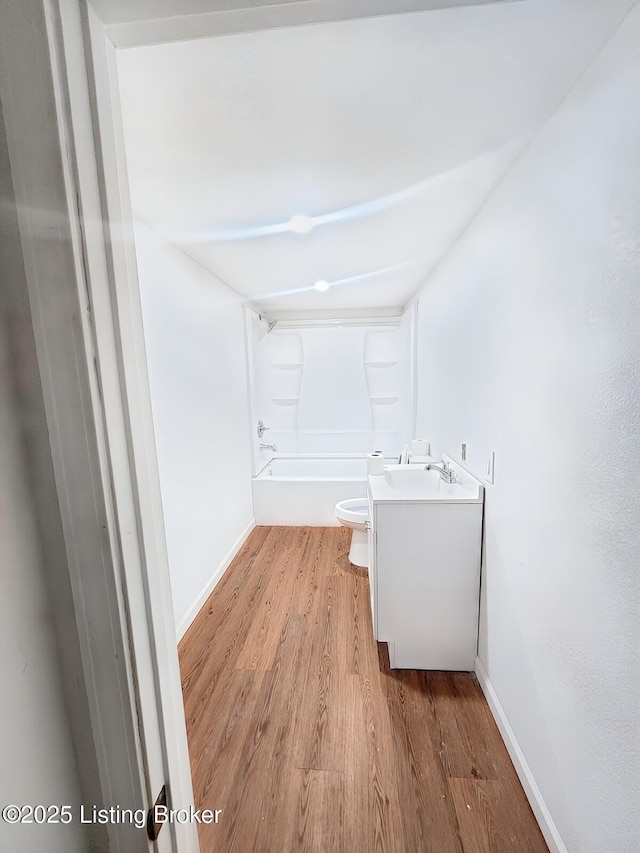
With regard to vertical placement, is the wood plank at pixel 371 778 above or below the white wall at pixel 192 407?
below

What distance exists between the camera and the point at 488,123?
1.12 m

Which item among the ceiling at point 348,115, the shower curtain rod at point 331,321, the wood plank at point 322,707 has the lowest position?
the wood plank at point 322,707

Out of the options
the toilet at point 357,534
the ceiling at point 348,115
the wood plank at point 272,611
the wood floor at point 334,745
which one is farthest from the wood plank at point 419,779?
the ceiling at point 348,115

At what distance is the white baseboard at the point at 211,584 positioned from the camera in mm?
2090

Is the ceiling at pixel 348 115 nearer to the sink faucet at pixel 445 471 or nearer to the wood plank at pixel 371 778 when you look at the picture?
the sink faucet at pixel 445 471

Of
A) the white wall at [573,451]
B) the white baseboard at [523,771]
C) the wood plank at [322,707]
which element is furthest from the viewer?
the wood plank at [322,707]

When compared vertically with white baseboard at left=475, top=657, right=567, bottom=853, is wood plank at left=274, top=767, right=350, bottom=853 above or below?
below

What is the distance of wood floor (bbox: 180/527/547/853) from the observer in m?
1.18

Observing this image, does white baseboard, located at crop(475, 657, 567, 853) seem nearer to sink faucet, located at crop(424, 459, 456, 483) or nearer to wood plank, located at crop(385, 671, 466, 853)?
wood plank, located at crop(385, 671, 466, 853)

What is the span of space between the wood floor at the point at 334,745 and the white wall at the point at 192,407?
0.50 metres

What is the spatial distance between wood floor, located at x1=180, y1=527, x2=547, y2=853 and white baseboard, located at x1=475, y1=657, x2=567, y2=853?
1.4 inches

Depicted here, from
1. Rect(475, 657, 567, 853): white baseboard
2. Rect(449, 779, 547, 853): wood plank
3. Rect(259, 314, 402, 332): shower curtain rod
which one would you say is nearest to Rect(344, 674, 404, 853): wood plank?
Rect(449, 779, 547, 853): wood plank

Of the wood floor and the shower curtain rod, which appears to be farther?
the shower curtain rod

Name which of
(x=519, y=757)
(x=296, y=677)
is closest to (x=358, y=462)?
(x=296, y=677)
